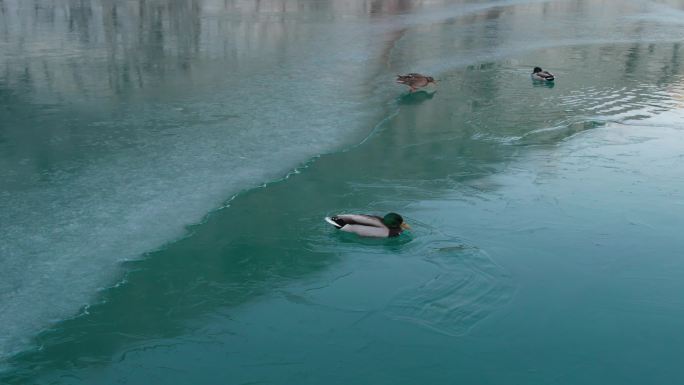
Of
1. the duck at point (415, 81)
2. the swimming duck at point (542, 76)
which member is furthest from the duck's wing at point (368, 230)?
the swimming duck at point (542, 76)

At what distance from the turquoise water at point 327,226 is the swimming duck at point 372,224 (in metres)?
0.12

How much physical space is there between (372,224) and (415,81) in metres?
5.40

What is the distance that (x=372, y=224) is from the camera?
245 inches

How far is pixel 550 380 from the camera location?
4.48m

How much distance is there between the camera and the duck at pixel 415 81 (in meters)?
11.2

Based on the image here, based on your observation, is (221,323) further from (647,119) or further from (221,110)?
(647,119)

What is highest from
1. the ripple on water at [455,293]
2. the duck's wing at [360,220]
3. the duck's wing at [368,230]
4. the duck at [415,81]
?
the duck at [415,81]

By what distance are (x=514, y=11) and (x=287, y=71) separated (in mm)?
12169

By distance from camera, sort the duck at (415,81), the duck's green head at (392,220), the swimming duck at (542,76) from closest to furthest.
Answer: the duck's green head at (392,220)
the duck at (415,81)
the swimming duck at (542,76)

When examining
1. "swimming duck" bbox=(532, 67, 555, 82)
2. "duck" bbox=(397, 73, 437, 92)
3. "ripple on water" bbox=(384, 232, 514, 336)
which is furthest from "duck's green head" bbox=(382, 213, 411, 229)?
"swimming duck" bbox=(532, 67, 555, 82)

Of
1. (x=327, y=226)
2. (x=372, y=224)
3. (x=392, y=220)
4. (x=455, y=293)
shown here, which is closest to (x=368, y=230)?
(x=372, y=224)

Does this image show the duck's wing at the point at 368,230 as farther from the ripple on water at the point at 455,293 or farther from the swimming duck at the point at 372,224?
the ripple on water at the point at 455,293

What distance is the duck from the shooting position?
1120cm

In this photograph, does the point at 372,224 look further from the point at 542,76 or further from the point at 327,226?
the point at 542,76
